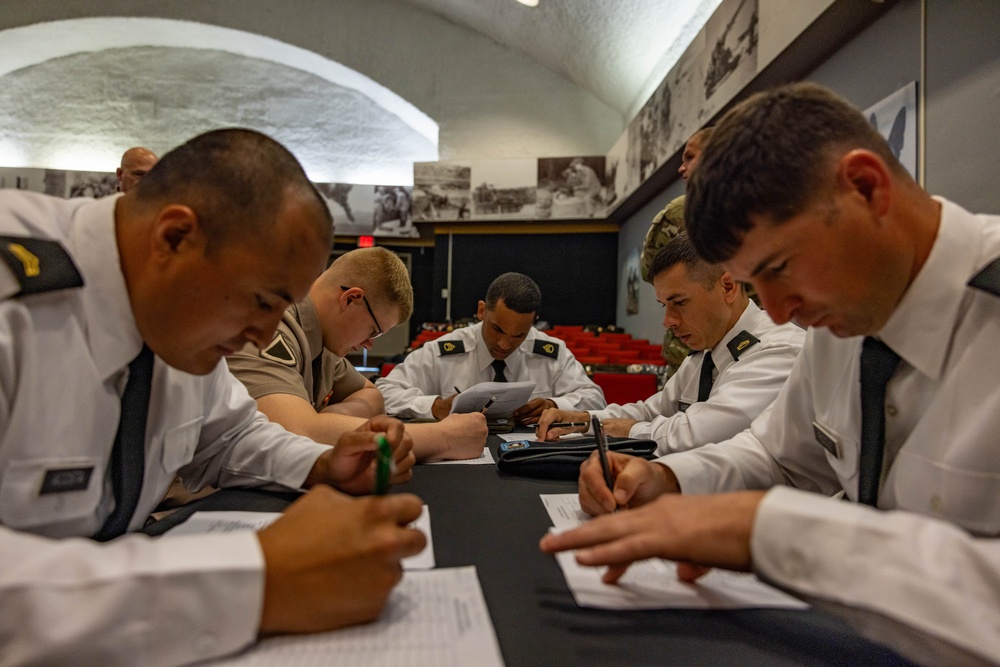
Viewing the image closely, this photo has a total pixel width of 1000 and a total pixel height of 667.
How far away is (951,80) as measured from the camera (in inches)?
79.3

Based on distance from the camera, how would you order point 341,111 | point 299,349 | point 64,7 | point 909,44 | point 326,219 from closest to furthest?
1. point 326,219
2. point 299,349
3. point 909,44
4. point 64,7
5. point 341,111

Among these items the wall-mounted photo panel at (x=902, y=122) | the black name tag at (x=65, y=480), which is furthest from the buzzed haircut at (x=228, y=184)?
the wall-mounted photo panel at (x=902, y=122)

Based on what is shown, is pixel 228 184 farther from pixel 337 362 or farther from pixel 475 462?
pixel 337 362

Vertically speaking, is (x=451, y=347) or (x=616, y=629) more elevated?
(x=451, y=347)

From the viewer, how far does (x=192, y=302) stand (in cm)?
83

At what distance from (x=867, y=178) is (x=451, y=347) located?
95.0 inches

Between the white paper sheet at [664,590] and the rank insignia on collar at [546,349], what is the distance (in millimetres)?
2202

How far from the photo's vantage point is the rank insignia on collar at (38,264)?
709 mm

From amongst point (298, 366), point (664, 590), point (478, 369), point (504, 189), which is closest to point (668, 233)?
point (478, 369)

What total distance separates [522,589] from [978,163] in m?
2.17

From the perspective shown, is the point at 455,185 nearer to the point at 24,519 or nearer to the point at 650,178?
the point at 650,178

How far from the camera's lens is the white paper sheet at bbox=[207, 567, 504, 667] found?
1.78 feet

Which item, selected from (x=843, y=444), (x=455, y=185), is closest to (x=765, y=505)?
(x=843, y=444)

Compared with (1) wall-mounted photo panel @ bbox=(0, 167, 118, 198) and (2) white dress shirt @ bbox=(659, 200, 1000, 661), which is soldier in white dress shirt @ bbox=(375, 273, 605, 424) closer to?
(2) white dress shirt @ bbox=(659, 200, 1000, 661)
